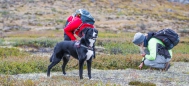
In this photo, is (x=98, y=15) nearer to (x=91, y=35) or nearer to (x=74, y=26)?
(x=74, y=26)

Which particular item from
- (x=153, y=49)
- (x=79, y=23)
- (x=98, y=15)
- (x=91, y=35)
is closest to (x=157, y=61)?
(x=153, y=49)

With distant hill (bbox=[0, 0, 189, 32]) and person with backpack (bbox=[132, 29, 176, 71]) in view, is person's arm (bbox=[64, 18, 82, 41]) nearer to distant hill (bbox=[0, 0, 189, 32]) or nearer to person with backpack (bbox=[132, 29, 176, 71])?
person with backpack (bbox=[132, 29, 176, 71])

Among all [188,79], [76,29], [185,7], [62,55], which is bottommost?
[185,7]

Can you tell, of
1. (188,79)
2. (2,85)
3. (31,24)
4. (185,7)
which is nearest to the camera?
(2,85)

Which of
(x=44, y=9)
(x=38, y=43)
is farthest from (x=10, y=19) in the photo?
(x=38, y=43)

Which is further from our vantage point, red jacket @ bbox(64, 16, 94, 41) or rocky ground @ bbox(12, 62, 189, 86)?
red jacket @ bbox(64, 16, 94, 41)

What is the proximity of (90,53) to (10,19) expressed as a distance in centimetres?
6392

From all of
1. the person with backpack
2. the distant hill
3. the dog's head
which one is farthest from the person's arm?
the distant hill

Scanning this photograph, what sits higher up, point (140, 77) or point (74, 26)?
point (74, 26)

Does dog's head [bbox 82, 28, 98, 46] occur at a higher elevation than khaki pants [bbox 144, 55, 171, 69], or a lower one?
higher

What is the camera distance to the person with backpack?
16109mm

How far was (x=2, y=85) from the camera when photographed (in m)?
12.1

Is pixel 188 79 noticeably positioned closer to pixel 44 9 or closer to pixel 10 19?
pixel 10 19

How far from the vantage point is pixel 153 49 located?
16.1 metres
